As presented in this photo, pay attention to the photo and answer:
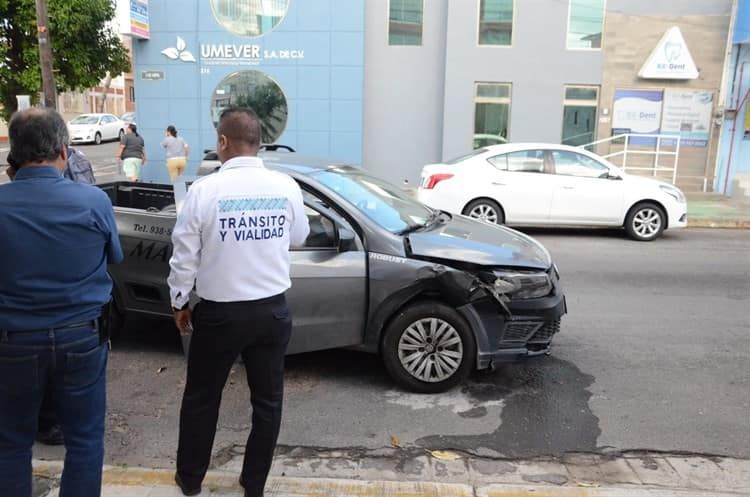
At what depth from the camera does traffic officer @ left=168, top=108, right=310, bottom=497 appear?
9.36ft

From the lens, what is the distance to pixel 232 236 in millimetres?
2840

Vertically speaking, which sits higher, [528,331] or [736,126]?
[736,126]

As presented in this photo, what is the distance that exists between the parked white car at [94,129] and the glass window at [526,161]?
25920 mm

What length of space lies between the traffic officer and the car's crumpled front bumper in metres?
1.83

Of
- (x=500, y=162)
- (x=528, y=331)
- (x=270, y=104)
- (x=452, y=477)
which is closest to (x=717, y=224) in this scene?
(x=500, y=162)

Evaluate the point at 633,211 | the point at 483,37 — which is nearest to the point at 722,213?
the point at 633,211

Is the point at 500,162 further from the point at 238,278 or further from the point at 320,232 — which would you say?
the point at 238,278

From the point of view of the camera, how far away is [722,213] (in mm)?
13500

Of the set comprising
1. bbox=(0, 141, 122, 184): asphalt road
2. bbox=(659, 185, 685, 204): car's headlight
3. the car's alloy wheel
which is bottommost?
bbox=(0, 141, 122, 184): asphalt road

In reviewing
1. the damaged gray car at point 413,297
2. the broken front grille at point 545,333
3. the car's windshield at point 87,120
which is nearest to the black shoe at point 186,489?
the damaged gray car at point 413,297

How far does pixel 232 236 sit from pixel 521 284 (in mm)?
2369

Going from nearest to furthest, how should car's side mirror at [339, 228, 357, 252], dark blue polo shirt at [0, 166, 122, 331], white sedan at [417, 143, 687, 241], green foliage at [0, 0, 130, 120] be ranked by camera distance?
dark blue polo shirt at [0, 166, 122, 331] < car's side mirror at [339, 228, 357, 252] < white sedan at [417, 143, 687, 241] < green foliage at [0, 0, 130, 120]

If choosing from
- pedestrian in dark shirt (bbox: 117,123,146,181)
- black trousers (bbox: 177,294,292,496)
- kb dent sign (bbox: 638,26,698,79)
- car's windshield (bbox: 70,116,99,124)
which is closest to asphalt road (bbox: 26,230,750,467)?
black trousers (bbox: 177,294,292,496)

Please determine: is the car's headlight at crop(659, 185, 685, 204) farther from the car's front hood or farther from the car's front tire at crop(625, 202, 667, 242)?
the car's front hood
